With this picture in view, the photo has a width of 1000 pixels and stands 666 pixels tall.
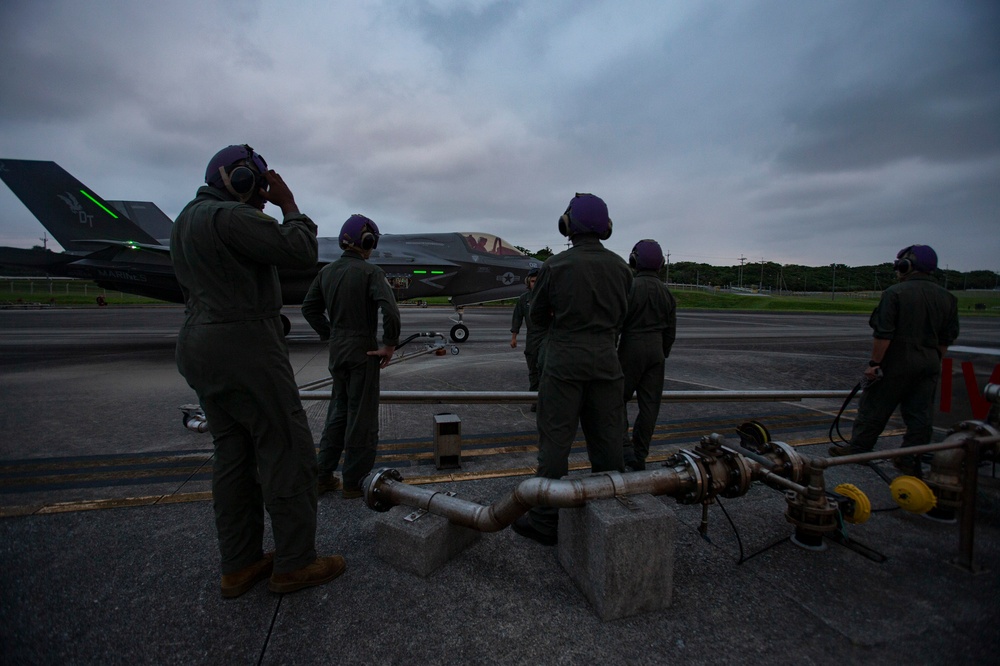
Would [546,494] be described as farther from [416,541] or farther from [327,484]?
[327,484]

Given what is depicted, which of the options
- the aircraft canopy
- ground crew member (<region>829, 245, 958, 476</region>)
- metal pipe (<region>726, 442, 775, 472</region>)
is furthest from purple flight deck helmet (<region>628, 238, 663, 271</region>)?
the aircraft canopy

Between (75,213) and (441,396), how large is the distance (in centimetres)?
1418

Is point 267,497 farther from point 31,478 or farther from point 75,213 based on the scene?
point 75,213

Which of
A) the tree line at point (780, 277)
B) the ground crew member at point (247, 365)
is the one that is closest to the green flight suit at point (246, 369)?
the ground crew member at point (247, 365)

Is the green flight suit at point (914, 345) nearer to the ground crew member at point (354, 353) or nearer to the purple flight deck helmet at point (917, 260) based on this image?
the purple flight deck helmet at point (917, 260)

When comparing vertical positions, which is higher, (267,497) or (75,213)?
(75,213)

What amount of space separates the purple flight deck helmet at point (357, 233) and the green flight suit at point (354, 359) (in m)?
0.13

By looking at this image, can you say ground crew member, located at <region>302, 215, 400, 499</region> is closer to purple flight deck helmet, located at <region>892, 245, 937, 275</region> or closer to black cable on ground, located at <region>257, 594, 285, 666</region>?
black cable on ground, located at <region>257, 594, 285, 666</region>

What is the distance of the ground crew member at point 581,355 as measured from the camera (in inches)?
104

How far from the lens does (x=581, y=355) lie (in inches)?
104

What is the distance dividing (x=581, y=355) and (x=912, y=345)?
3005 mm

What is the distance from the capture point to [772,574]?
238 centimetres

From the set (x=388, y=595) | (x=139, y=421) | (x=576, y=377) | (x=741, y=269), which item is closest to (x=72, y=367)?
(x=139, y=421)

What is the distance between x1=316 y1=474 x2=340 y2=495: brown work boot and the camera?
3348 mm
